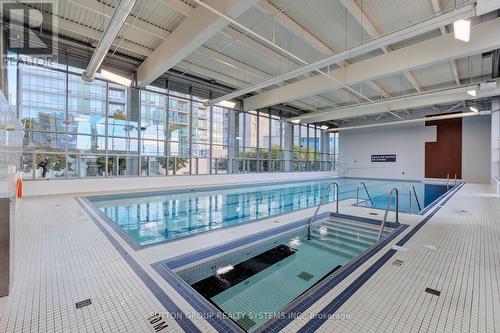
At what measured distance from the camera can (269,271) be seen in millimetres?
2783

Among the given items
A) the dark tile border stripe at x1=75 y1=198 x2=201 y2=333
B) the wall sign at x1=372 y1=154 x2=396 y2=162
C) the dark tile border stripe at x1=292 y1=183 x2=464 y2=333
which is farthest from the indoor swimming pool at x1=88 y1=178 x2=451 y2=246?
the wall sign at x1=372 y1=154 x2=396 y2=162

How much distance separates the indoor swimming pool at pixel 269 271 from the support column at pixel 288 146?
10.3m

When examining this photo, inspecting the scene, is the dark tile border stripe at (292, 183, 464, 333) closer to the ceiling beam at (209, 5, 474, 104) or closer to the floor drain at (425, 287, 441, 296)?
the floor drain at (425, 287, 441, 296)

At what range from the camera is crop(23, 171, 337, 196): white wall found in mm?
6531

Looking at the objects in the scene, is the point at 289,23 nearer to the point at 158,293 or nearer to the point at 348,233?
the point at 348,233

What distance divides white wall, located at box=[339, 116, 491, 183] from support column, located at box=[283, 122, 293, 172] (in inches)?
220

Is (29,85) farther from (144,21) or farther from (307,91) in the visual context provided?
(307,91)

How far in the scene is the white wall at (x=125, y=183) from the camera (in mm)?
6531

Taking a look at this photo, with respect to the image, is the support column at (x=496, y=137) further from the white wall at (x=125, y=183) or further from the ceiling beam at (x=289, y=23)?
the white wall at (x=125, y=183)

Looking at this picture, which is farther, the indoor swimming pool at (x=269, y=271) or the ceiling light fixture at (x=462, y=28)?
the ceiling light fixture at (x=462, y=28)

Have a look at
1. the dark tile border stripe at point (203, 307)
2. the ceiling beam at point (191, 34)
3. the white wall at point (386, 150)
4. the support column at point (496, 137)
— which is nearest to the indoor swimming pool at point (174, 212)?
the dark tile border stripe at point (203, 307)

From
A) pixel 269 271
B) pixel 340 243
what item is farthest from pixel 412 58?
pixel 269 271

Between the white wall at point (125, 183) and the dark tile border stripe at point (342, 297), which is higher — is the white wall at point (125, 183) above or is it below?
above

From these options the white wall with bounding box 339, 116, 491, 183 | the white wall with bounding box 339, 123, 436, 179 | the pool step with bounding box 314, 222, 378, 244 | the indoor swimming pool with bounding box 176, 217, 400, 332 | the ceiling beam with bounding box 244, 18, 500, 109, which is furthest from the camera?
the white wall with bounding box 339, 123, 436, 179
